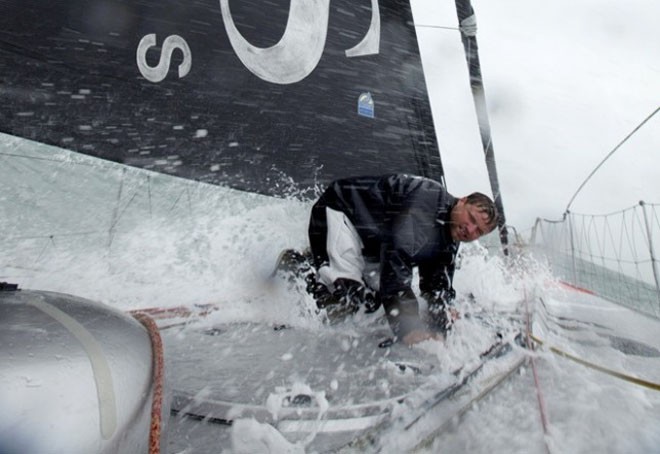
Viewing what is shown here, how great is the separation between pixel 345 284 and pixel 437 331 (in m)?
0.26

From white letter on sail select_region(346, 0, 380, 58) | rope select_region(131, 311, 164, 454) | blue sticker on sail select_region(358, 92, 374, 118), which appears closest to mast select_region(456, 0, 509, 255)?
white letter on sail select_region(346, 0, 380, 58)

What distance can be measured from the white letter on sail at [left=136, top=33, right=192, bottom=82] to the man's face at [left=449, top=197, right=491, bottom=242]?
87cm

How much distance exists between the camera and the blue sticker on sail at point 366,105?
2.00m

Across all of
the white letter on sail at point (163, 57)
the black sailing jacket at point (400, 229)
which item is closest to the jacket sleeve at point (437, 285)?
the black sailing jacket at point (400, 229)

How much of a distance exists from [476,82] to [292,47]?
0.93 meters

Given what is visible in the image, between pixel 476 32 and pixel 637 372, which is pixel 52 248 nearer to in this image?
pixel 637 372

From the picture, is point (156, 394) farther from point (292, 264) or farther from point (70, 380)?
point (292, 264)

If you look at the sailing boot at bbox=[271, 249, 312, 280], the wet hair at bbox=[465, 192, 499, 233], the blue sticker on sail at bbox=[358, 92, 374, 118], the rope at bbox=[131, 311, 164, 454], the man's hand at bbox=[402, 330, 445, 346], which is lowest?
the man's hand at bbox=[402, 330, 445, 346]

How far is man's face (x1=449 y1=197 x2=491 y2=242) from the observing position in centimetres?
123

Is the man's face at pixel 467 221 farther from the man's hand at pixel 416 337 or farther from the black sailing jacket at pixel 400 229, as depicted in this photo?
the man's hand at pixel 416 337

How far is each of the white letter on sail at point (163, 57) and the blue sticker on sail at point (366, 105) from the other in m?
0.75

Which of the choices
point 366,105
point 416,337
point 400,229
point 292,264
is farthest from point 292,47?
point 416,337

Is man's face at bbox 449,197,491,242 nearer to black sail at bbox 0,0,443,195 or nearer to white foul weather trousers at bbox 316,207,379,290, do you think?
white foul weather trousers at bbox 316,207,379,290

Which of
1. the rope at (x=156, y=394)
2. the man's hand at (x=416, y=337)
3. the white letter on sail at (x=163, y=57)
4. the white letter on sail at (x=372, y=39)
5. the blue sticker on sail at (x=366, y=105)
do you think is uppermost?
the white letter on sail at (x=372, y=39)
